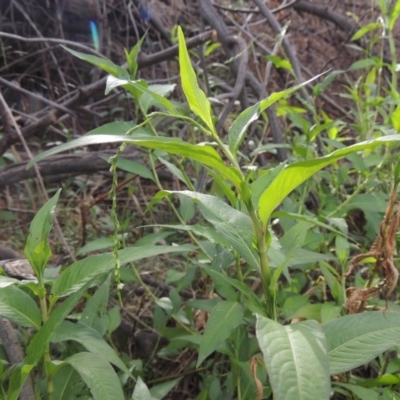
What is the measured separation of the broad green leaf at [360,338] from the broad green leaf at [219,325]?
19 centimetres

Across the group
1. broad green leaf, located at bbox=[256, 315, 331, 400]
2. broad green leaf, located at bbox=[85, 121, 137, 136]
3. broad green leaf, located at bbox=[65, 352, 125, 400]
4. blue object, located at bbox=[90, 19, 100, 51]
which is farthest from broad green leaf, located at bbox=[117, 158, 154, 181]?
blue object, located at bbox=[90, 19, 100, 51]

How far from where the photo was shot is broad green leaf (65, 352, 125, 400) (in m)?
0.67

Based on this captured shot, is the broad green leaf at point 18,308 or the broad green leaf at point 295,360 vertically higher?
the broad green leaf at point 295,360

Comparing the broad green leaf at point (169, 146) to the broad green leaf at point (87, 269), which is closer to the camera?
the broad green leaf at point (169, 146)

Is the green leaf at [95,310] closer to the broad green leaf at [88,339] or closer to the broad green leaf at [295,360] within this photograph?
the broad green leaf at [88,339]

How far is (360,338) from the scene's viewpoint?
2.15ft

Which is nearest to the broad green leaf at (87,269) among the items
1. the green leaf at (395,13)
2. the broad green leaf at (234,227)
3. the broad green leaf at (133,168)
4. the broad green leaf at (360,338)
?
the broad green leaf at (234,227)

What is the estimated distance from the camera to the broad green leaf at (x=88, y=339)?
75 centimetres

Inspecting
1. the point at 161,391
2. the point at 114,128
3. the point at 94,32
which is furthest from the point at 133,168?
the point at 94,32

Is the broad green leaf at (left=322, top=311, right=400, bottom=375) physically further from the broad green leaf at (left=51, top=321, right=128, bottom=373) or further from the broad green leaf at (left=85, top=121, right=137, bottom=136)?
the broad green leaf at (left=85, top=121, right=137, bottom=136)

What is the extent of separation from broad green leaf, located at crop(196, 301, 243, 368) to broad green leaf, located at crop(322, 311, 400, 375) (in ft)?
0.62

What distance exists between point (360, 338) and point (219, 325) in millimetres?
243

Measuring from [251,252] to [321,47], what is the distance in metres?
2.65

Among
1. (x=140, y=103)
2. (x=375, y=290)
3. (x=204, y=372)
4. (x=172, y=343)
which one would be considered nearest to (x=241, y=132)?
(x=375, y=290)
